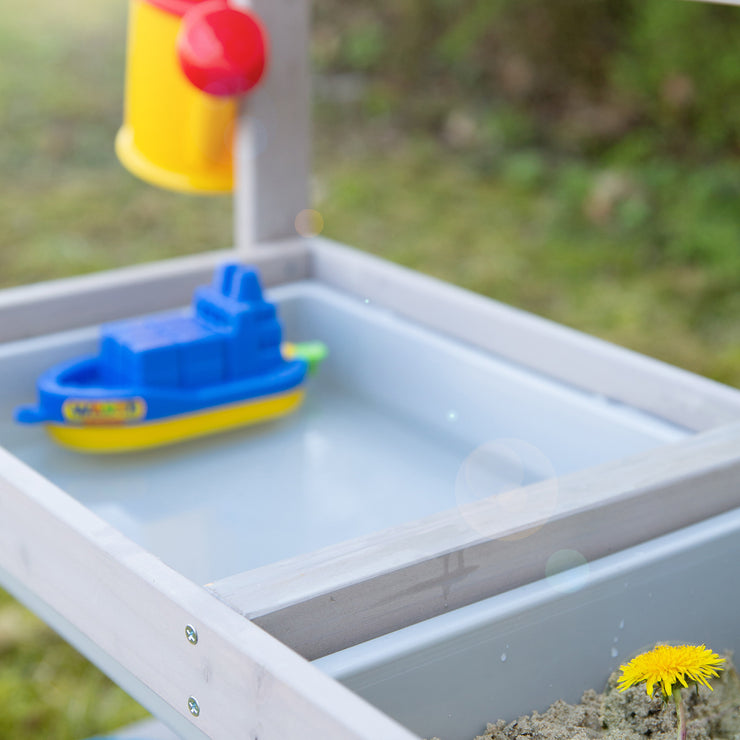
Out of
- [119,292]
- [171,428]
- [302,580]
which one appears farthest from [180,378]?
[302,580]

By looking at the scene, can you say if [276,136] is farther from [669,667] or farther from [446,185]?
[446,185]

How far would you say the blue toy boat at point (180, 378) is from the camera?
105cm

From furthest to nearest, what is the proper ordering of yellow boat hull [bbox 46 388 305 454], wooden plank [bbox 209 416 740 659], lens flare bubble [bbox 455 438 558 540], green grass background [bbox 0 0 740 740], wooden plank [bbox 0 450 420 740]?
green grass background [bbox 0 0 740 740]
yellow boat hull [bbox 46 388 305 454]
lens flare bubble [bbox 455 438 558 540]
wooden plank [bbox 209 416 740 659]
wooden plank [bbox 0 450 420 740]

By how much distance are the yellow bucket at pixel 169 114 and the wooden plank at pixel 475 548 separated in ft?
2.18

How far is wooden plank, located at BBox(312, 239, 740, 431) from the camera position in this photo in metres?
0.97

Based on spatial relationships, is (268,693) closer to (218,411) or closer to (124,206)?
(218,411)

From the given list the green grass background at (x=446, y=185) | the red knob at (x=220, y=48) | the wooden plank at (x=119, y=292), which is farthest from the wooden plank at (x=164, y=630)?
the green grass background at (x=446, y=185)

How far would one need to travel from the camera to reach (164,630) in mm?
639

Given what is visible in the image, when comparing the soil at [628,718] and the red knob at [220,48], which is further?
the red knob at [220,48]

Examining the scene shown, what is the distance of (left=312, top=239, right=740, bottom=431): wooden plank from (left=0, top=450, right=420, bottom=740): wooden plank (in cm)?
52

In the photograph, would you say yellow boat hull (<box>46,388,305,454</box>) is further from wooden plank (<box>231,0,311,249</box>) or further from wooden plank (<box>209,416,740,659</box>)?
wooden plank (<box>209,416,740,659</box>)

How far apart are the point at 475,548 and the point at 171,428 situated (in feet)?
1.61

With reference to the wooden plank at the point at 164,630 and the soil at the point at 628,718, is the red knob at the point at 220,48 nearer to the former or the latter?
the wooden plank at the point at 164,630

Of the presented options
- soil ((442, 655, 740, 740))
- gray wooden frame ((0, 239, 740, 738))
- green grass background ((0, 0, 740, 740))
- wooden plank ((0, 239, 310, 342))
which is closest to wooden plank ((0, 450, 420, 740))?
gray wooden frame ((0, 239, 740, 738))
